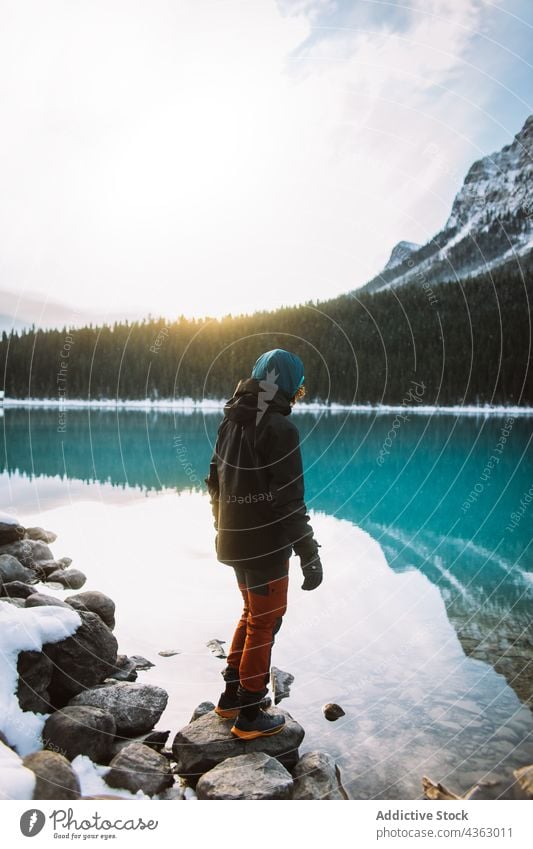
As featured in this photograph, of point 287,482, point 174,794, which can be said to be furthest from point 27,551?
point 287,482

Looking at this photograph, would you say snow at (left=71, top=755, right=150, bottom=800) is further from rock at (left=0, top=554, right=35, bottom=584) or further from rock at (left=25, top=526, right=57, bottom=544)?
rock at (left=25, top=526, right=57, bottom=544)

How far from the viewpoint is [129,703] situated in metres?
4.17

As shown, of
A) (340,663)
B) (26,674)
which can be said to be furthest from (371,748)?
(26,674)

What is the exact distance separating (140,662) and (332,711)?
76.1 inches

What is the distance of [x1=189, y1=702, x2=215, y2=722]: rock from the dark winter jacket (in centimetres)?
155

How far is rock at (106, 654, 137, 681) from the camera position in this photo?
4.87 meters

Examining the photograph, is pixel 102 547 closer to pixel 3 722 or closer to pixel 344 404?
pixel 3 722

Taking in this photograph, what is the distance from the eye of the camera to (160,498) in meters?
15.7

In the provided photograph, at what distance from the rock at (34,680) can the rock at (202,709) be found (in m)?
1.07

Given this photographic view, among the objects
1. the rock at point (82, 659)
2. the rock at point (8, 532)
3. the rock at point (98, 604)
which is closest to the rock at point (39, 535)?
the rock at point (8, 532)
